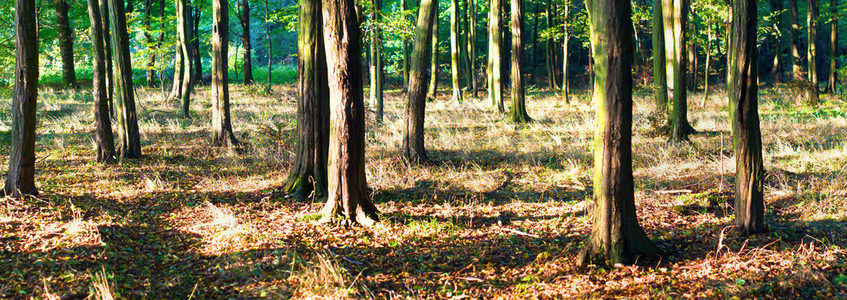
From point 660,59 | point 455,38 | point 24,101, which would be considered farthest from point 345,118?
point 455,38

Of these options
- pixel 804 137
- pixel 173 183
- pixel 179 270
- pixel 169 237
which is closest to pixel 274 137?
pixel 173 183

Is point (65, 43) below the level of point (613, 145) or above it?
above

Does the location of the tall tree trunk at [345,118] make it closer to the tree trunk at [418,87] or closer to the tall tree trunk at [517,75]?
the tree trunk at [418,87]

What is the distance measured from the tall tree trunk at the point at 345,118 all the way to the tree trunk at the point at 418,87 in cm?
323

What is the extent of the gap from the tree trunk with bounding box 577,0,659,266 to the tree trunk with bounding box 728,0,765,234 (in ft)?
3.99

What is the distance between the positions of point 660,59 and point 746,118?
7.99 m

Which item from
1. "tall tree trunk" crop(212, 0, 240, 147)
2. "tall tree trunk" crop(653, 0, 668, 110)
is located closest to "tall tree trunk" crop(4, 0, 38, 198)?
"tall tree trunk" crop(212, 0, 240, 147)

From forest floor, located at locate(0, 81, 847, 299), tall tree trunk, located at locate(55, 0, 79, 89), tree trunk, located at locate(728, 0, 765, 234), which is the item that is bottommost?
forest floor, located at locate(0, 81, 847, 299)

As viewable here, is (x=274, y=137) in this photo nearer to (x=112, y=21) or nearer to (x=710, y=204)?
(x=112, y=21)

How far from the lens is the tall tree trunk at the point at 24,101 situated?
6.71 metres

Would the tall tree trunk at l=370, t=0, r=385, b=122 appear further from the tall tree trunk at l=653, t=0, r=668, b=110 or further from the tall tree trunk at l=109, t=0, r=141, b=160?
the tall tree trunk at l=653, t=0, r=668, b=110

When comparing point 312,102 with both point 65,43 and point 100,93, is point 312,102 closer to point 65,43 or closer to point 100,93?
point 100,93

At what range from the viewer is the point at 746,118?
5363 millimetres

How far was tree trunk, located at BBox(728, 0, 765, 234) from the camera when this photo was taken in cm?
521
